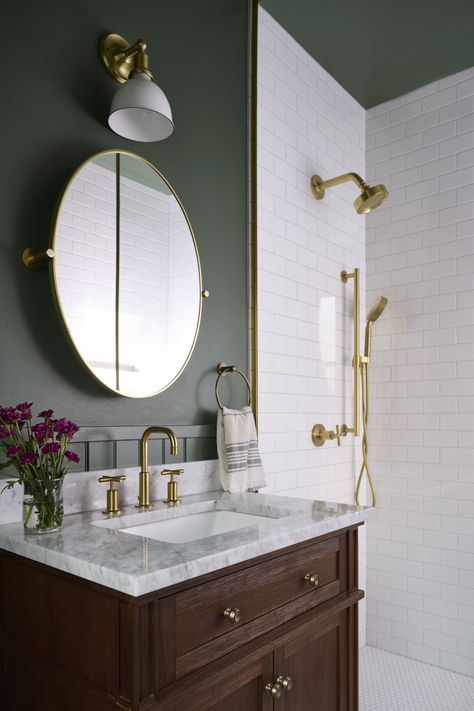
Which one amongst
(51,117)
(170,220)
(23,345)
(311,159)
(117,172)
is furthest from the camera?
(311,159)

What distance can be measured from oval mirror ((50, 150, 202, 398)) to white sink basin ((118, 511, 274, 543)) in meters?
0.40

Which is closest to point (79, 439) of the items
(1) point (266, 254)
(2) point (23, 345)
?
(2) point (23, 345)

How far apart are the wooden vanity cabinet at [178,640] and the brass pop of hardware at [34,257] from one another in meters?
0.73

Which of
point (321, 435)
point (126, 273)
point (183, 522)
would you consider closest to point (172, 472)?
point (183, 522)

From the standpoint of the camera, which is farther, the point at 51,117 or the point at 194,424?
the point at 194,424

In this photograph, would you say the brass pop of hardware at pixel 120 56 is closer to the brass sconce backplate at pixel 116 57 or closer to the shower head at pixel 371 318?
the brass sconce backplate at pixel 116 57

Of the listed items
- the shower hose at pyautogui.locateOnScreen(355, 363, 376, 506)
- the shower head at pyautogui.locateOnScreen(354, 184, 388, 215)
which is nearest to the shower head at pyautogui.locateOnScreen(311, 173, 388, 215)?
the shower head at pyautogui.locateOnScreen(354, 184, 388, 215)

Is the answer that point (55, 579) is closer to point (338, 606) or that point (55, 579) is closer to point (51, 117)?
point (338, 606)

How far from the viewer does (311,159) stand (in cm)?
277

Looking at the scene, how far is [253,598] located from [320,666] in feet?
1.38

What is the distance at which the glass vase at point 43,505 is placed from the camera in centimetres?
130

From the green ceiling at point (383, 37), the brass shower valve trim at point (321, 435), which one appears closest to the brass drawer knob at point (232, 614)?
the brass shower valve trim at point (321, 435)

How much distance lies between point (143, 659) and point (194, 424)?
1.02 m

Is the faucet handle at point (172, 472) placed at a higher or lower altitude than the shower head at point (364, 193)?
lower
